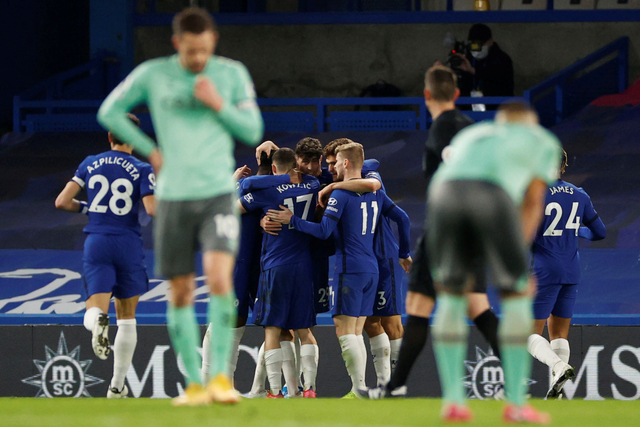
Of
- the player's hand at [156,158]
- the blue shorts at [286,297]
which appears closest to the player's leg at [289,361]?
the blue shorts at [286,297]

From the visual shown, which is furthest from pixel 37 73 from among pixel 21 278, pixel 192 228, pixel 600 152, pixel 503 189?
pixel 503 189

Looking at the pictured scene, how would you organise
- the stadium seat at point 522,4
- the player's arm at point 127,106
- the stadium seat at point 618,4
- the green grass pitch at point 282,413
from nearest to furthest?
the green grass pitch at point 282,413
the player's arm at point 127,106
the stadium seat at point 618,4
the stadium seat at point 522,4

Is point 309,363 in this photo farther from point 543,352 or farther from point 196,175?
point 196,175

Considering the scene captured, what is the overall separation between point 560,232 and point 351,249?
1.84m

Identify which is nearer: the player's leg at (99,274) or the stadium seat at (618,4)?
the player's leg at (99,274)

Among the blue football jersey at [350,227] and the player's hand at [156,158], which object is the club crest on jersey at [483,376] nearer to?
the blue football jersey at [350,227]

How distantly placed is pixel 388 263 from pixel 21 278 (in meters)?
6.00

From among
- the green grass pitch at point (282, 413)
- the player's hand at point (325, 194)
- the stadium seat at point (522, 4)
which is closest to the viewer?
the green grass pitch at point (282, 413)

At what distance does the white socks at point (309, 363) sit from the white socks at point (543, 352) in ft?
5.75

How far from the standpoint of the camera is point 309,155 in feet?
25.0

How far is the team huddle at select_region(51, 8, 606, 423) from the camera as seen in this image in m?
3.73

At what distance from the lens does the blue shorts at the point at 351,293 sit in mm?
7070

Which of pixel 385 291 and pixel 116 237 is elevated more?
pixel 116 237

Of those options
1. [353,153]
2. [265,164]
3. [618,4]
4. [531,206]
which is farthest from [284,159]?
[618,4]
